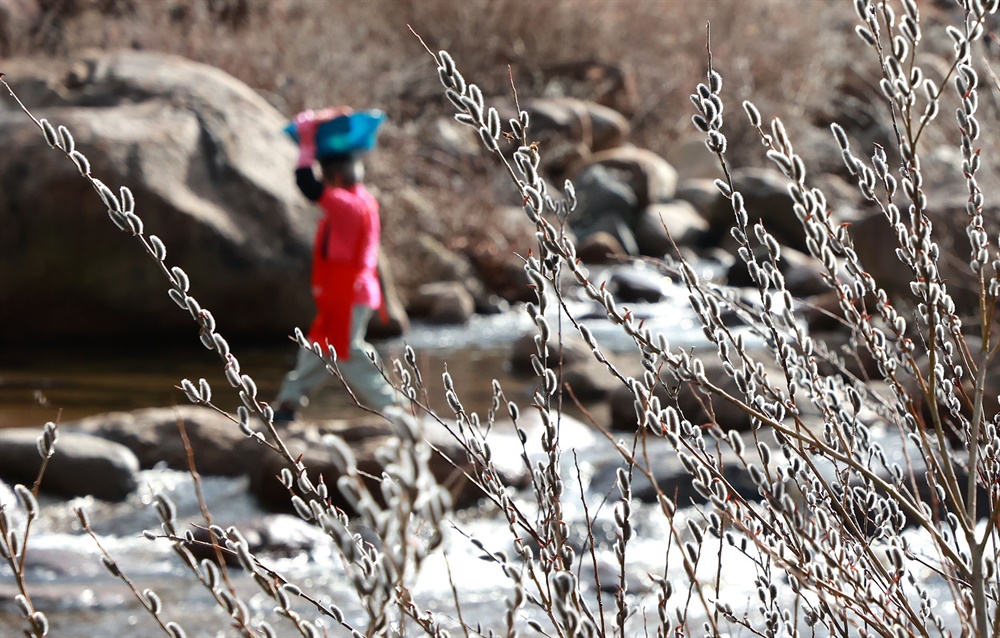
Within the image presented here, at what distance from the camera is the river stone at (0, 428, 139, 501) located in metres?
6.02

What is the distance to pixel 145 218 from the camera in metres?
9.84

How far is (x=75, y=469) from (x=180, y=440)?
22.0 inches

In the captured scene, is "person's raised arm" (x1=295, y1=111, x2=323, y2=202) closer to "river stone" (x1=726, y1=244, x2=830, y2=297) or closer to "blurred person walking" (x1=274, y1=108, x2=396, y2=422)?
"blurred person walking" (x1=274, y1=108, x2=396, y2=422)

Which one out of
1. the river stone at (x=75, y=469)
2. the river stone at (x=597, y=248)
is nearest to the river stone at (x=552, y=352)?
the river stone at (x=75, y=469)

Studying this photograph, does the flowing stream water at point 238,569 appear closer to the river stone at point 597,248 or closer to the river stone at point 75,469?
the river stone at point 75,469

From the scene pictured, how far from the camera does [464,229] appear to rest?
1384cm

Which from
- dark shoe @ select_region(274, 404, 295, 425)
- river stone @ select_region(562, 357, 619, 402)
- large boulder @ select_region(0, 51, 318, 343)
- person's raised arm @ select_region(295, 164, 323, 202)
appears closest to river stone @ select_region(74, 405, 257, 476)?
dark shoe @ select_region(274, 404, 295, 425)

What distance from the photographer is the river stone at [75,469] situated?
6020 millimetres

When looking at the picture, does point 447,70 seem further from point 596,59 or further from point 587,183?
point 596,59

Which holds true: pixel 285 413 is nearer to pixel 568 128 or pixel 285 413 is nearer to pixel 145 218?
pixel 145 218

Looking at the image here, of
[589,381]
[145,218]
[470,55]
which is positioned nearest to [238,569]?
[589,381]

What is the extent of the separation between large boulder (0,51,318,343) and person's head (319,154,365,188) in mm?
2926

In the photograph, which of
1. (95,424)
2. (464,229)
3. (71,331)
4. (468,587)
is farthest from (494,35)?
(468,587)

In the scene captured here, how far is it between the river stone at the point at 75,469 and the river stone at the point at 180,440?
41cm
